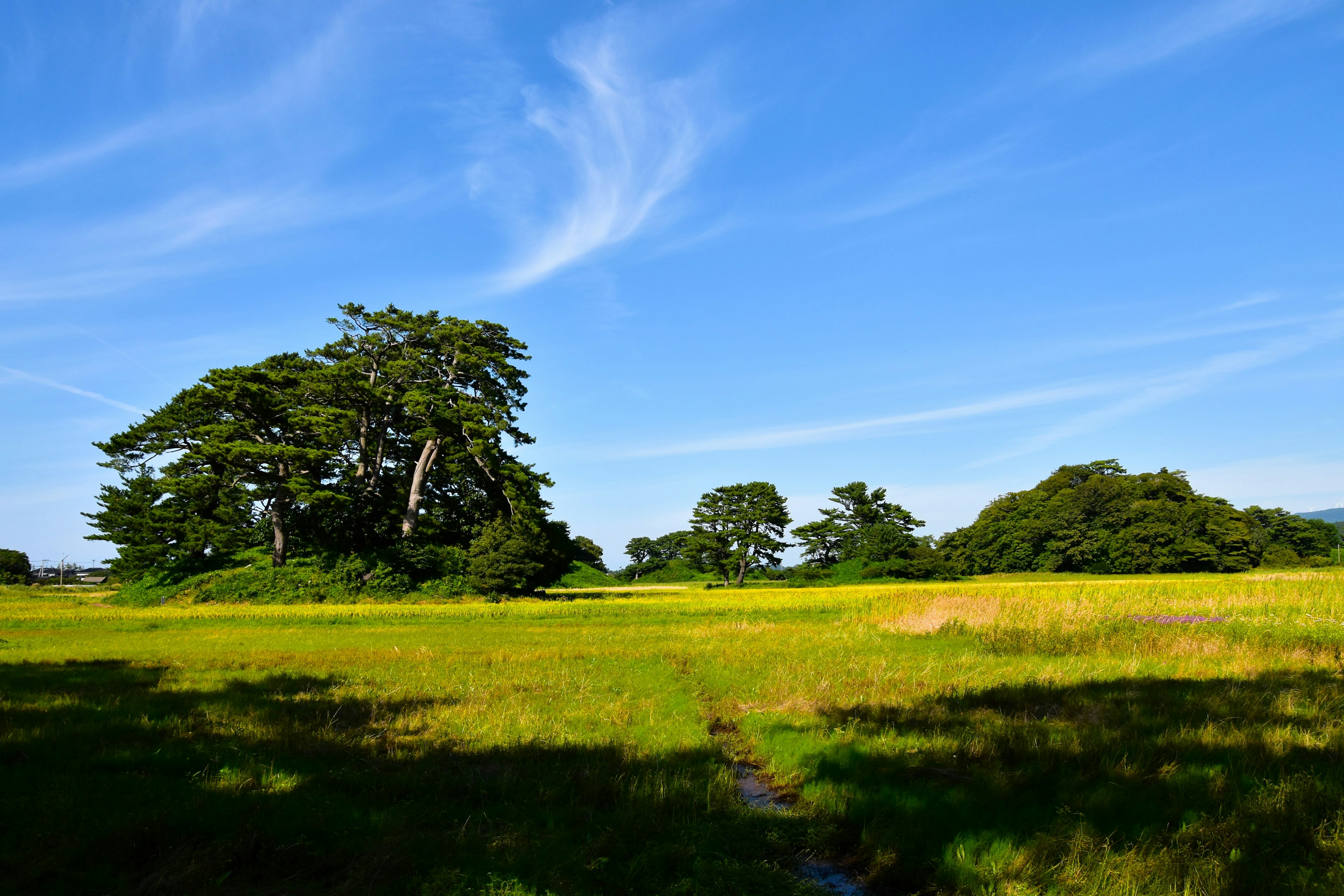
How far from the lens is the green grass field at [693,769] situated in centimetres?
573

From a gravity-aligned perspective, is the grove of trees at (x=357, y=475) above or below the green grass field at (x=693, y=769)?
above

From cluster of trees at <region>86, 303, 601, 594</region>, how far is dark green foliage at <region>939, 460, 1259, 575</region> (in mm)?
55029

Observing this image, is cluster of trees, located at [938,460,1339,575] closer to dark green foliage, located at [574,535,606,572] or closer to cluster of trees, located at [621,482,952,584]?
cluster of trees, located at [621,482,952,584]

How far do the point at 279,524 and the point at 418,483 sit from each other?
376 inches

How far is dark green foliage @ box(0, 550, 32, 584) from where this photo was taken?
78250 millimetres

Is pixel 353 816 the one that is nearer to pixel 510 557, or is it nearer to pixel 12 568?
pixel 510 557

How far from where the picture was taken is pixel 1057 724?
912 centimetres

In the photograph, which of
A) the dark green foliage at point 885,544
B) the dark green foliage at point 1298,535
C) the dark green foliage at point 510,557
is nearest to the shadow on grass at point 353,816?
the dark green foliage at point 510,557

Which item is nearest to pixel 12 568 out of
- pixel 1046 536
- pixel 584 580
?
pixel 584 580

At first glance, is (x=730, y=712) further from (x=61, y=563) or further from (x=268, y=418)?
(x=61, y=563)

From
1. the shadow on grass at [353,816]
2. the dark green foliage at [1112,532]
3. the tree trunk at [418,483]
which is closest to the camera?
the shadow on grass at [353,816]

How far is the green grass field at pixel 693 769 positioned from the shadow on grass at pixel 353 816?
3cm

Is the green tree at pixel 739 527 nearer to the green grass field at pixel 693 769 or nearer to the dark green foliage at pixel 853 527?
the dark green foliage at pixel 853 527

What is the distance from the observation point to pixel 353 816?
6.88 metres
